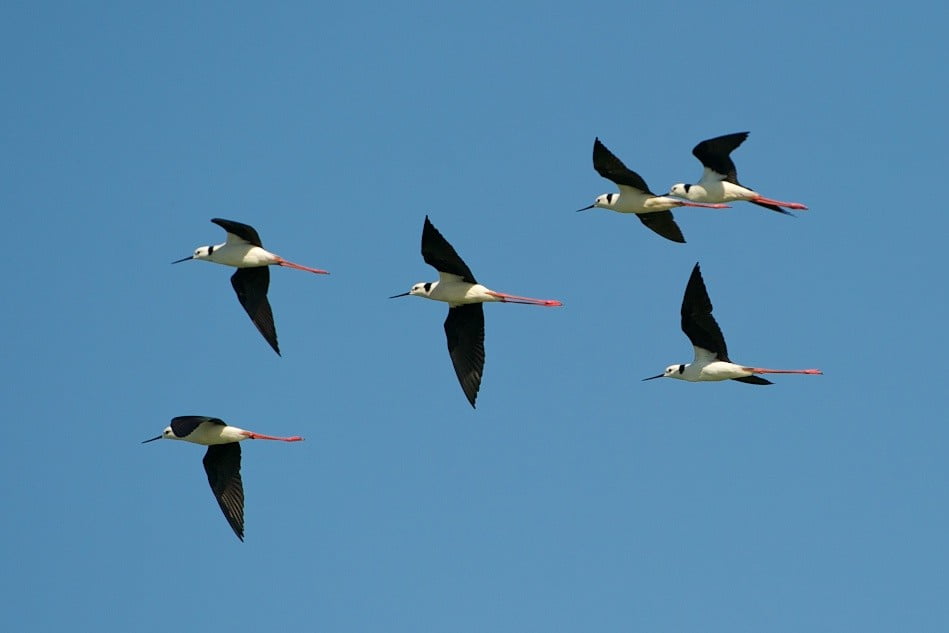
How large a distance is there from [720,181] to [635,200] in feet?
3.63

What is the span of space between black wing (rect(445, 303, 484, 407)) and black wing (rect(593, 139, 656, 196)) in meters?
2.15

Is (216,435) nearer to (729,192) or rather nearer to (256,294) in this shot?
(256,294)

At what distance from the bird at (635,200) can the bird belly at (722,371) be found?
1992 mm

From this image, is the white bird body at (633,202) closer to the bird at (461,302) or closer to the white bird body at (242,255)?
the bird at (461,302)

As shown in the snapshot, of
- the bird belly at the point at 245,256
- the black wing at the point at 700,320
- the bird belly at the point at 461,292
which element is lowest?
the black wing at the point at 700,320

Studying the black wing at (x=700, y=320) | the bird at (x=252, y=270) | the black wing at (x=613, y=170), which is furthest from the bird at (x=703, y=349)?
the bird at (x=252, y=270)

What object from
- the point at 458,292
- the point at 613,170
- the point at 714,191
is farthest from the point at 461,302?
the point at 714,191

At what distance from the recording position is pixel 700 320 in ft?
66.3

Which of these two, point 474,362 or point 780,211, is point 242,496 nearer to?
point 474,362

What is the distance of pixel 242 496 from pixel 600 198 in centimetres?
563

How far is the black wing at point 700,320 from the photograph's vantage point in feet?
65.3

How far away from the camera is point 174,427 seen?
65.0 ft

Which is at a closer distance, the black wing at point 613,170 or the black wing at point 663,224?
the black wing at point 613,170

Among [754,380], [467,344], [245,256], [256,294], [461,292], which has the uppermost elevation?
[245,256]
